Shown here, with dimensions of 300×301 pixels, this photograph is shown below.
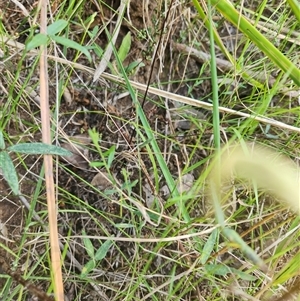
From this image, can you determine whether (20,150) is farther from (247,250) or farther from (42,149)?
(247,250)

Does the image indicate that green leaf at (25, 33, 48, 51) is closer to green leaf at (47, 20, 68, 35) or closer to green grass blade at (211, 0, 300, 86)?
green leaf at (47, 20, 68, 35)

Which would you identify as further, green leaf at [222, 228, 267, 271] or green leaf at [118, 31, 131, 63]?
green leaf at [118, 31, 131, 63]

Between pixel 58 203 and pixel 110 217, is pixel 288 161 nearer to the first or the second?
pixel 110 217

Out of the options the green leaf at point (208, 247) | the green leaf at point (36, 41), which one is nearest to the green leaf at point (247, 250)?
the green leaf at point (208, 247)

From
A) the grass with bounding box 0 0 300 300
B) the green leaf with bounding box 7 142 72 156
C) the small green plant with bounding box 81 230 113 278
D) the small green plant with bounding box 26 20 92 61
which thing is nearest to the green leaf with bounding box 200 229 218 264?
the grass with bounding box 0 0 300 300

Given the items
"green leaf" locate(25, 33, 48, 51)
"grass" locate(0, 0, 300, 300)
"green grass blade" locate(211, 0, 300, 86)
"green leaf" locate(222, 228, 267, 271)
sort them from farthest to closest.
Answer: "grass" locate(0, 0, 300, 300), "green grass blade" locate(211, 0, 300, 86), "green leaf" locate(25, 33, 48, 51), "green leaf" locate(222, 228, 267, 271)

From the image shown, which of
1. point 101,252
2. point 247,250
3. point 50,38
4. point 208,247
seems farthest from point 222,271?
point 50,38

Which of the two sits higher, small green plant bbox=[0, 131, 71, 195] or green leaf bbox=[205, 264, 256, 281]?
small green plant bbox=[0, 131, 71, 195]
